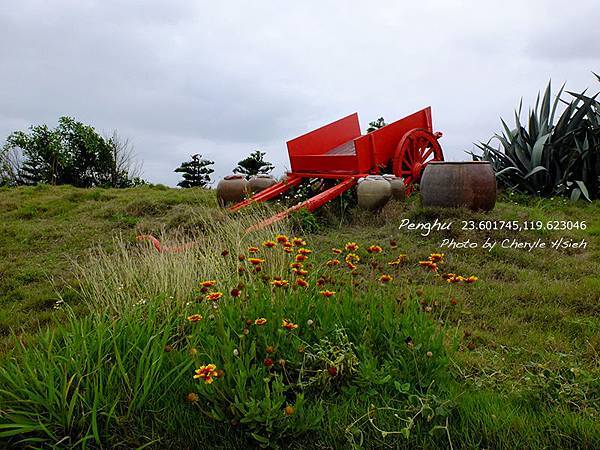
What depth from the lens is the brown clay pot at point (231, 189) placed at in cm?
832

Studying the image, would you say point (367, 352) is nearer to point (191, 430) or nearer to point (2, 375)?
point (191, 430)

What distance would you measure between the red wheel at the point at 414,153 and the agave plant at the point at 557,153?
1.02 meters

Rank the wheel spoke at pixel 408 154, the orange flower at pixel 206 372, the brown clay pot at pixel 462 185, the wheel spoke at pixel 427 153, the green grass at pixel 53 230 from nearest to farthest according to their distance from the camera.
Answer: the orange flower at pixel 206 372 → the green grass at pixel 53 230 → the brown clay pot at pixel 462 185 → the wheel spoke at pixel 408 154 → the wheel spoke at pixel 427 153

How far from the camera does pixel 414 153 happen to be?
26.3 ft

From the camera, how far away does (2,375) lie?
2.00 meters

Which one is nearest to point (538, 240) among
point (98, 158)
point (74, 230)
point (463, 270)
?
point (463, 270)

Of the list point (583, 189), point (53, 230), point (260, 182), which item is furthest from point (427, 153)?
point (53, 230)

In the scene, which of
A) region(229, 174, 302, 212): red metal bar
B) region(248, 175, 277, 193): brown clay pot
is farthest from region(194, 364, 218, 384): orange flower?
region(248, 175, 277, 193): brown clay pot

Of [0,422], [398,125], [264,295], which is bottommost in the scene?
[0,422]

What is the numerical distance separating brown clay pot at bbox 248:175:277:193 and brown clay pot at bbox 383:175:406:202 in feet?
8.36

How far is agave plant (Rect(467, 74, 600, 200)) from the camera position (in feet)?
25.9

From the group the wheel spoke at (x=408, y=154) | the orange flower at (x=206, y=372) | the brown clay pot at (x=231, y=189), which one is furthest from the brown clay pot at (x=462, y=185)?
the orange flower at (x=206, y=372)

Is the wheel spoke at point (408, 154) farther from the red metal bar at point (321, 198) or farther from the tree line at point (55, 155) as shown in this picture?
the tree line at point (55, 155)

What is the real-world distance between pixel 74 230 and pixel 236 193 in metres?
2.48
